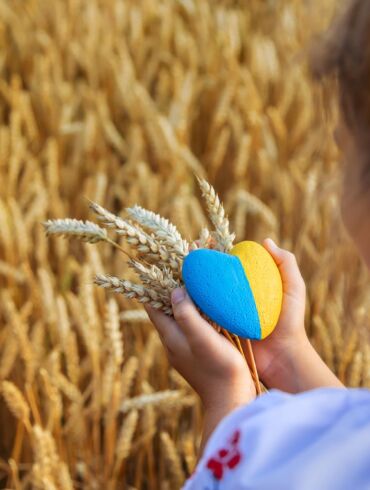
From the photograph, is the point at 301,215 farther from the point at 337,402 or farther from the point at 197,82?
the point at 337,402

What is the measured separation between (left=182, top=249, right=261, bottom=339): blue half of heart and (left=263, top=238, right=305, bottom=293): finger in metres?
0.07

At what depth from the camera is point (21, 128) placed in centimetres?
207

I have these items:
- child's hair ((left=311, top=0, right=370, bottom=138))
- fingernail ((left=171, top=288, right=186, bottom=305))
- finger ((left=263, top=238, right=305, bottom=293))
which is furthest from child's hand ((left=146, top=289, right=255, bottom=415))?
child's hair ((left=311, top=0, right=370, bottom=138))

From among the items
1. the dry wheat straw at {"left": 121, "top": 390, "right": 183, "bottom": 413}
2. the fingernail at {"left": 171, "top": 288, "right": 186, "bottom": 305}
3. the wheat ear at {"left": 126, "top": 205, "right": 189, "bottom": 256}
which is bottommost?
the dry wheat straw at {"left": 121, "top": 390, "right": 183, "bottom": 413}

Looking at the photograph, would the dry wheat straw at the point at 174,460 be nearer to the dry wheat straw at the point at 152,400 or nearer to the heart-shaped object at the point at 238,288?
the dry wheat straw at the point at 152,400

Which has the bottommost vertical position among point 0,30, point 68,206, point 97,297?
point 97,297

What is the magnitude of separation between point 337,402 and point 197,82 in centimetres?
153

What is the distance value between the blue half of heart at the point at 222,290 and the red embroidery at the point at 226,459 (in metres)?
0.16

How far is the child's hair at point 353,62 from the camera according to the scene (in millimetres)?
775

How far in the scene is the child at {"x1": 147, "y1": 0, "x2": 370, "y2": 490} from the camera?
0.70 metres

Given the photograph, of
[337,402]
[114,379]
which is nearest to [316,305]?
[114,379]

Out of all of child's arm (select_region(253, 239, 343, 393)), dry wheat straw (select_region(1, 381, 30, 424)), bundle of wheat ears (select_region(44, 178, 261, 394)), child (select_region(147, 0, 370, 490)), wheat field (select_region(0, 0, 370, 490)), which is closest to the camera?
child (select_region(147, 0, 370, 490))

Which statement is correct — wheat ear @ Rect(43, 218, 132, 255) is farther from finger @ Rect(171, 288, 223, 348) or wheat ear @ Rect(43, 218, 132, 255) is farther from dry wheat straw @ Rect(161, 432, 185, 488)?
dry wheat straw @ Rect(161, 432, 185, 488)

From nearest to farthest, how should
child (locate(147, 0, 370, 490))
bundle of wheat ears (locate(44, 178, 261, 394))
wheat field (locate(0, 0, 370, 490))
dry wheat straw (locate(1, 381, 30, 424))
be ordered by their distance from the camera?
child (locate(147, 0, 370, 490)) → bundle of wheat ears (locate(44, 178, 261, 394)) → dry wheat straw (locate(1, 381, 30, 424)) → wheat field (locate(0, 0, 370, 490))
